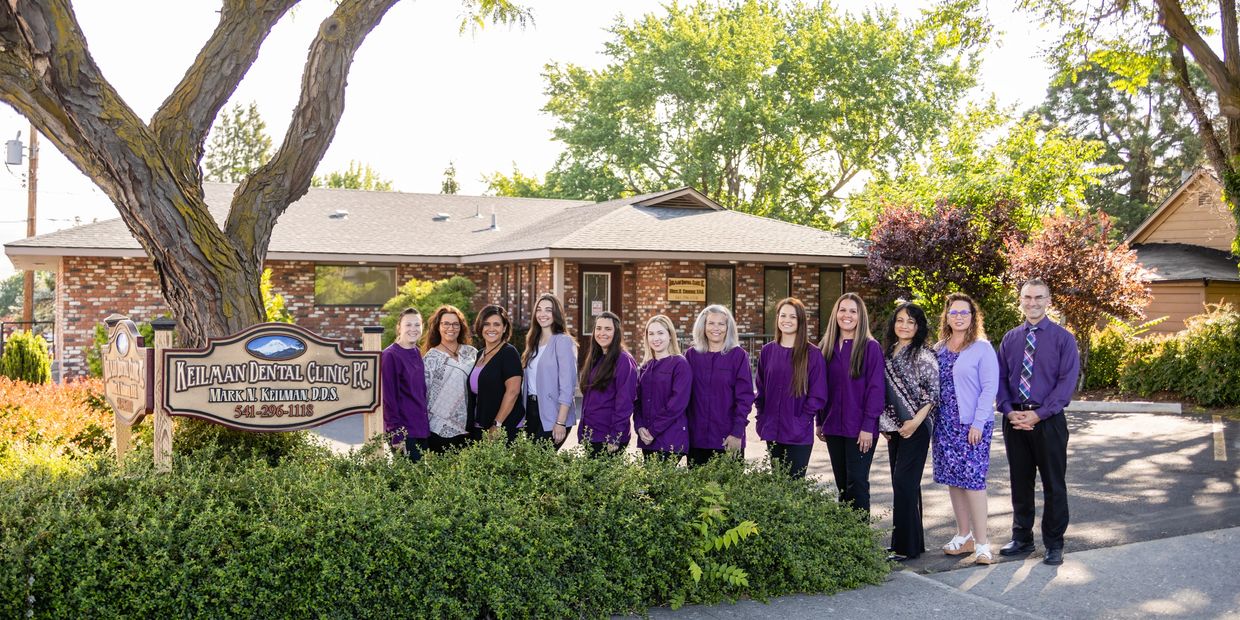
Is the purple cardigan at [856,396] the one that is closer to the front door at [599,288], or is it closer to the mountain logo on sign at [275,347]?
the mountain logo on sign at [275,347]

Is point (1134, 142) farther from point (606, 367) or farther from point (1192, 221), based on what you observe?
Result: point (606, 367)

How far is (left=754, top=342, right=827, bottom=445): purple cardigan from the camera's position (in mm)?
6523

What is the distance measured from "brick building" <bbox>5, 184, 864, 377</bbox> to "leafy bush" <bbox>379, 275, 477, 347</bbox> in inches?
31.5

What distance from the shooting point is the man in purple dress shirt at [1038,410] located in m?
6.51

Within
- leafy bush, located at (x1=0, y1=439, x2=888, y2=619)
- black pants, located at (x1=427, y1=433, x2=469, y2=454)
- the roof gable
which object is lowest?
leafy bush, located at (x1=0, y1=439, x2=888, y2=619)

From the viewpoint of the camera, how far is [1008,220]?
19.7m

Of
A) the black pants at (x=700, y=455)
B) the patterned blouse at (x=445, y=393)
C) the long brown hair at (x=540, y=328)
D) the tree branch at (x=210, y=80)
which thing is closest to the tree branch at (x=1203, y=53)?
the black pants at (x=700, y=455)

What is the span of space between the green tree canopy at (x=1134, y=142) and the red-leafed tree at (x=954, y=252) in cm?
2474

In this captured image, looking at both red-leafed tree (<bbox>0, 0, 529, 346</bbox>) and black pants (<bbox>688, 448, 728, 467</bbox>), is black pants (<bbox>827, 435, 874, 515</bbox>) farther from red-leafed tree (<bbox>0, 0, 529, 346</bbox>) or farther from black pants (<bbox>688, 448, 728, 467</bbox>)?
red-leafed tree (<bbox>0, 0, 529, 346</bbox>)

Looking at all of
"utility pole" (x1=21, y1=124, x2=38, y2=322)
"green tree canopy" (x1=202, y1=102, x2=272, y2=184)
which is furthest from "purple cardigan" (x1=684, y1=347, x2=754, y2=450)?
"green tree canopy" (x1=202, y1=102, x2=272, y2=184)

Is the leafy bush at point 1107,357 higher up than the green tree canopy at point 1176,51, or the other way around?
the green tree canopy at point 1176,51

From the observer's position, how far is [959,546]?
262 inches

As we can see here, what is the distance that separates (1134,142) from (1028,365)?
41.8 metres

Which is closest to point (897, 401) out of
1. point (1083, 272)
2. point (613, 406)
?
point (613, 406)
